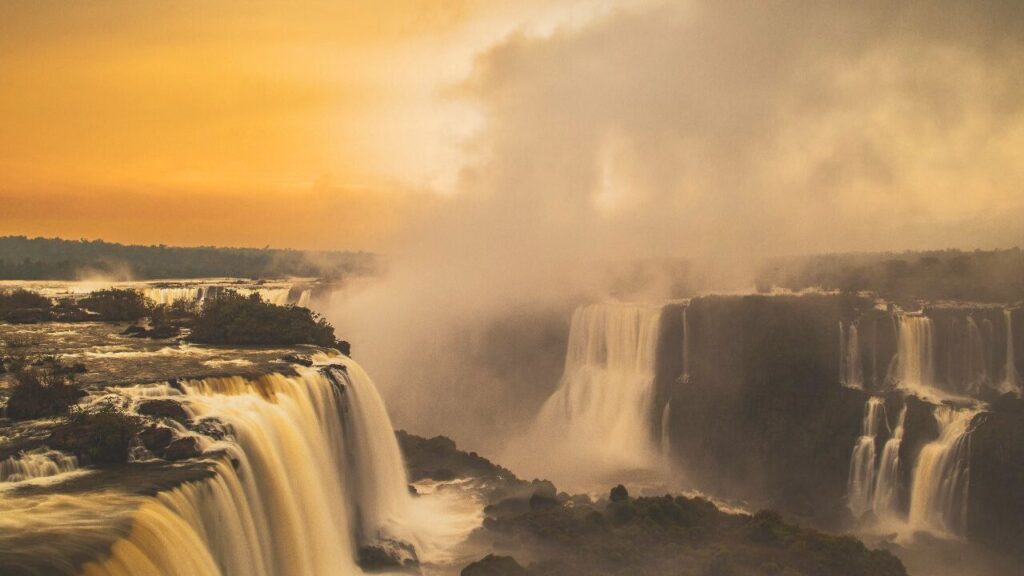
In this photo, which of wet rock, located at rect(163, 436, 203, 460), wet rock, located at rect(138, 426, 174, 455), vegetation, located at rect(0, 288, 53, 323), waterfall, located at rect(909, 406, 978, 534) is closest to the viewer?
wet rock, located at rect(163, 436, 203, 460)

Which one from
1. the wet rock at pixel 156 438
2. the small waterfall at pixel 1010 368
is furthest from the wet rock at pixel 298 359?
the small waterfall at pixel 1010 368

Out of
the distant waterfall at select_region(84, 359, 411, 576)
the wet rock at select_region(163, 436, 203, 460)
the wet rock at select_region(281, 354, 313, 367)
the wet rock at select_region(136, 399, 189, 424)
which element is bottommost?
the distant waterfall at select_region(84, 359, 411, 576)

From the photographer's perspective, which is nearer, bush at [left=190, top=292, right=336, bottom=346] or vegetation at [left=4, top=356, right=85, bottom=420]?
vegetation at [left=4, top=356, right=85, bottom=420]

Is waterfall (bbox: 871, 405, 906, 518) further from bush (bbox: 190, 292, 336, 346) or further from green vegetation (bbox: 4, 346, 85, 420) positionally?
green vegetation (bbox: 4, 346, 85, 420)

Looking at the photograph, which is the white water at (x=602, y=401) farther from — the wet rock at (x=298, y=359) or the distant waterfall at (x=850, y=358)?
the wet rock at (x=298, y=359)

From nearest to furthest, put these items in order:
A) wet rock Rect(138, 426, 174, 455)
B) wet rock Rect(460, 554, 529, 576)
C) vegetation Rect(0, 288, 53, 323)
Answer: wet rock Rect(138, 426, 174, 455) → wet rock Rect(460, 554, 529, 576) → vegetation Rect(0, 288, 53, 323)

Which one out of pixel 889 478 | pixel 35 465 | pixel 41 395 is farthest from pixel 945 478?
pixel 41 395

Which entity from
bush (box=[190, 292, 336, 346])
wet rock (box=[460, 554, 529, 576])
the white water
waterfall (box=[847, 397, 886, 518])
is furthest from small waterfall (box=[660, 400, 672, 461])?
wet rock (box=[460, 554, 529, 576])
